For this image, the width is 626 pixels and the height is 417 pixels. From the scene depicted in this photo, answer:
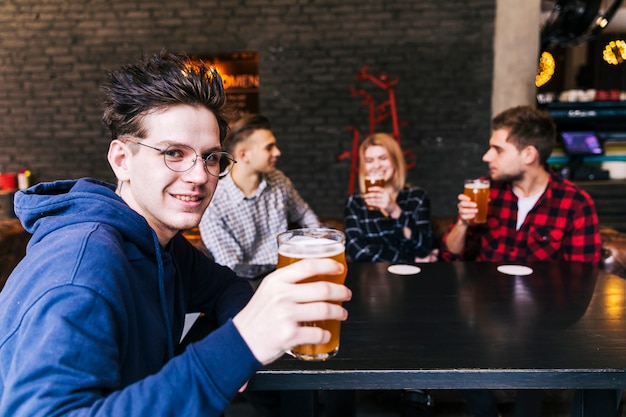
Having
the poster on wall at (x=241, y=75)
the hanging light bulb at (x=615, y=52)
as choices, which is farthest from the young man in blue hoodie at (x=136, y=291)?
the hanging light bulb at (x=615, y=52)

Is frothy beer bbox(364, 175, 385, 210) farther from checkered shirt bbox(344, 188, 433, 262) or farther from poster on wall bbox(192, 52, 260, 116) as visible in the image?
poster on wall bbox(192, 52, 260, 116)

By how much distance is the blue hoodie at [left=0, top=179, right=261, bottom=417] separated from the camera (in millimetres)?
652

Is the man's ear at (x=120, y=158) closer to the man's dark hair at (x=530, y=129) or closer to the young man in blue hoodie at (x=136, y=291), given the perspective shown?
the young man in blue hoodie at (x=136, y=291)

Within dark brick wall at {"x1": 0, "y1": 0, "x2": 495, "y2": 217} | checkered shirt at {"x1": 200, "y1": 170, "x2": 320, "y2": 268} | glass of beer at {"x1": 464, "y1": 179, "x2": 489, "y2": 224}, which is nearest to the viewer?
glass of beer at {"x1": 464, "y1": 179, "x2": 489, "y2": 224}

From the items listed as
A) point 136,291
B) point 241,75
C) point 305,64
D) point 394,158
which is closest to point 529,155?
point 394,158

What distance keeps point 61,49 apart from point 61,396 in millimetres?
5764

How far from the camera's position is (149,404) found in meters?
0.65

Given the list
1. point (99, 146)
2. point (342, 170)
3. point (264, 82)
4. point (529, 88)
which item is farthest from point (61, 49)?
point (529, 88)

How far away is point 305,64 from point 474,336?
14.7ft

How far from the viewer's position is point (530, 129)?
2.46m

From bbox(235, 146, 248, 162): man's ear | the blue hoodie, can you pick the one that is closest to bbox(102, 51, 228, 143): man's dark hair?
the blue hoodie

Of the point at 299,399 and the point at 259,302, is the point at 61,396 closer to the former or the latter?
the point at 259,302

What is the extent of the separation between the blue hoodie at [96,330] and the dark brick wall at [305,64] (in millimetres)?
4563

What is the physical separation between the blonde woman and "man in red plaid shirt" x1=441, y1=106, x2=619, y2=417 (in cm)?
16
